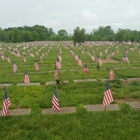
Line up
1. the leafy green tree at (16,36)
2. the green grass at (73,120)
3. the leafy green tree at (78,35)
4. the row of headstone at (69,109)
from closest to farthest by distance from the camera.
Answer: the green grass at (73,120) → the row of headstone at (69,109) → the leafy green tree at (78,35) → the leafy green tree at (16,36)

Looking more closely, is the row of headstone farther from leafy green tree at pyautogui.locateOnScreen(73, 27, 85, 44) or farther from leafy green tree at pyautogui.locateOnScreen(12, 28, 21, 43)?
leafy green tree at pyautogui.locateOnScreen(12, 28, 21, 43)

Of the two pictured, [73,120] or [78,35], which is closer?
[73,120]

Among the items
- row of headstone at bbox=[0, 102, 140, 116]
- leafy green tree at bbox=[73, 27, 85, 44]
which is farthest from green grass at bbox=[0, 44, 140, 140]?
leafy green tree at bbox=[73, 27, 85, 44]

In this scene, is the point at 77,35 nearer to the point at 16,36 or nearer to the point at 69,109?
the point at 69,109

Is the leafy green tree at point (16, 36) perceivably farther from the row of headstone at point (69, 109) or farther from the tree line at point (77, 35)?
the row of headstone at point (69, 109)

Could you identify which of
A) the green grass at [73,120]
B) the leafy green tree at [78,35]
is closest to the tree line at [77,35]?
the leafy green tree at [78,35]

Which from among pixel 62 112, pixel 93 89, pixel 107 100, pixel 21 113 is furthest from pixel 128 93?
pixel 21 113

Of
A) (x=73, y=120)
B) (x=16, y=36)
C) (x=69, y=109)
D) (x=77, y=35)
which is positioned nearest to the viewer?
(x=73, y=120)

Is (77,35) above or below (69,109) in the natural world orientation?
above

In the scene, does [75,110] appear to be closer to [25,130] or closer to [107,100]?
[107,100]

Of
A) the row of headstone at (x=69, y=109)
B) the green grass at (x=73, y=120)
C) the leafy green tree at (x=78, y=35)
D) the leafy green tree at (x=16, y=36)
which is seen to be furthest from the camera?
the leafy green tree at (x=16, y=36)

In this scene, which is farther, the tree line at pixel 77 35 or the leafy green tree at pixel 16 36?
the leafy green tree at pixel 16 36

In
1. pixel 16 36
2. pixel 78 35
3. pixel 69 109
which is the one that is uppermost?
pixel 16 36

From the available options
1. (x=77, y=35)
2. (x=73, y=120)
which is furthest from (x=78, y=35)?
(x=73, y=120)
